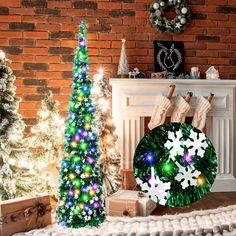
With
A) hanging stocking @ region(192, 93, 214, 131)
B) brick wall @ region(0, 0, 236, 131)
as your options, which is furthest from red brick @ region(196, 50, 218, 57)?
hanging stocking @ region(192, 93, 214, 131)

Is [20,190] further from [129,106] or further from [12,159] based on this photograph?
[129,106]

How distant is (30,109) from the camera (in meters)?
4.49

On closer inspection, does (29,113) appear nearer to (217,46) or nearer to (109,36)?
(109,36)

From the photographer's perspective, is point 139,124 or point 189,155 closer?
point 189,155

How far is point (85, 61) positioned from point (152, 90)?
144 centimetres

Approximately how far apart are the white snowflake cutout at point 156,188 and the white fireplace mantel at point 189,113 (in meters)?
0.51

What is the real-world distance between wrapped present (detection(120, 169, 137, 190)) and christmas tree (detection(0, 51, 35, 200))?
0.98m

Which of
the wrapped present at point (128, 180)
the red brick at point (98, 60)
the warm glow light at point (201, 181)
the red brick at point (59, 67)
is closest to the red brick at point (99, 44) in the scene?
the red brick at point (98, 60)

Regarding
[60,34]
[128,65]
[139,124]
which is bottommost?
[139,124]

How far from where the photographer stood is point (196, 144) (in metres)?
3.97

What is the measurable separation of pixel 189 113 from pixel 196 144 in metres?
0.66

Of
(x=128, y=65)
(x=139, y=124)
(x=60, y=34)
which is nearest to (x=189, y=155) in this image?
(x=139, y=124)

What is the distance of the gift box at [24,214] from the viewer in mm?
2910

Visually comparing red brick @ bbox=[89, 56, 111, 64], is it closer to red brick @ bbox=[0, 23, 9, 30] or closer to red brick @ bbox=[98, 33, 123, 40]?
red brick @ bbox=[98, 33, 123, 40]
